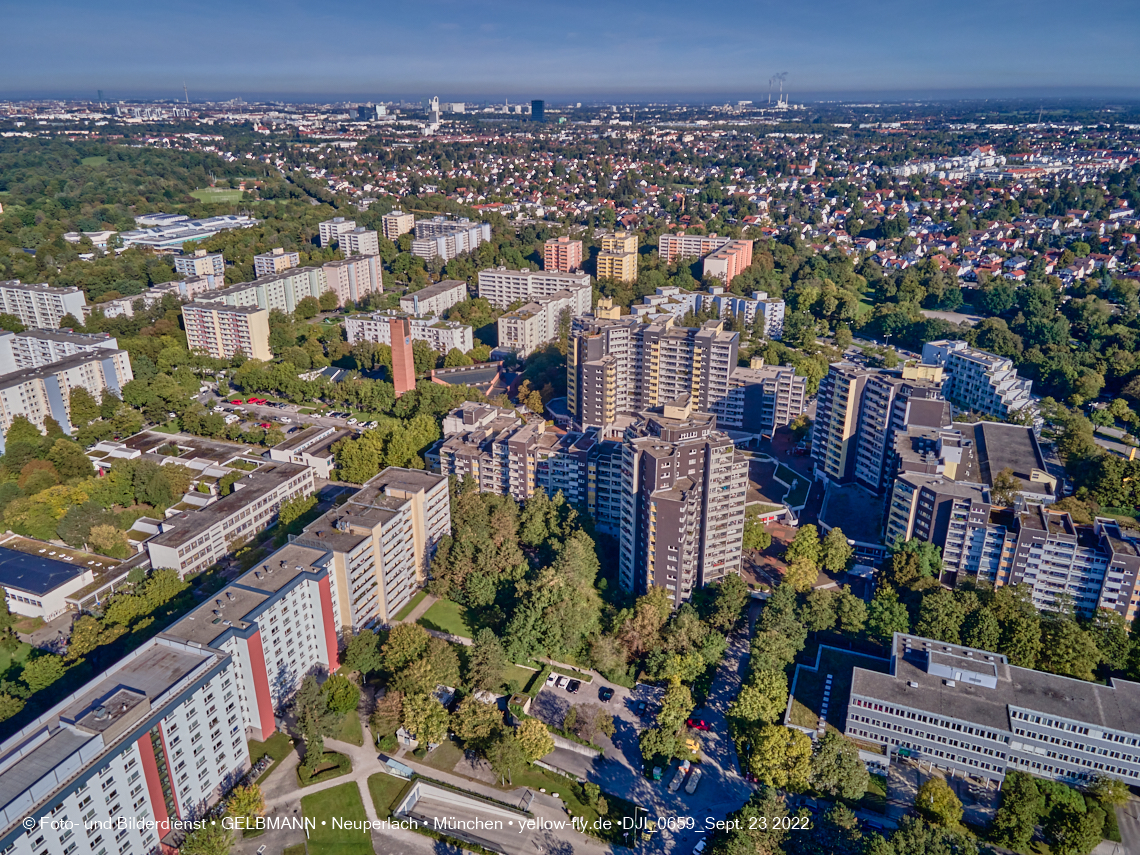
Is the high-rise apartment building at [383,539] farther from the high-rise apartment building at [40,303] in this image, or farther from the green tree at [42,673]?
the high-rise apartment building at [40,303]

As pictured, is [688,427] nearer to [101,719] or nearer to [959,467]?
[959,467]

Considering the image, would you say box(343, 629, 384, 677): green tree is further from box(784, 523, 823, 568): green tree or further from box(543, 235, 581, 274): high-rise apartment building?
box(543, 235, 581, 274): high-rise apartment building

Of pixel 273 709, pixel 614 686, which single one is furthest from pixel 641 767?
pixel 273 709

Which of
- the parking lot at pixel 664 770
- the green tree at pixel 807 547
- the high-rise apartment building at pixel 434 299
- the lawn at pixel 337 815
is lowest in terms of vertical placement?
the parking lot at pixel 664 770

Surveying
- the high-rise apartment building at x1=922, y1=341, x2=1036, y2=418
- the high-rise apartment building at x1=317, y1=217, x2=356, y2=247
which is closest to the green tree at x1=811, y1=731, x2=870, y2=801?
the high-rise apartment building at x1=922, y1=341, x2=1036, y2=418

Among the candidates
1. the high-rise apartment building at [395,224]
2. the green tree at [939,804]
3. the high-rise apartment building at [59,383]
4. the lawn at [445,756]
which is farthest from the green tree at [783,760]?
the high-rise apartment building at [395,224]
